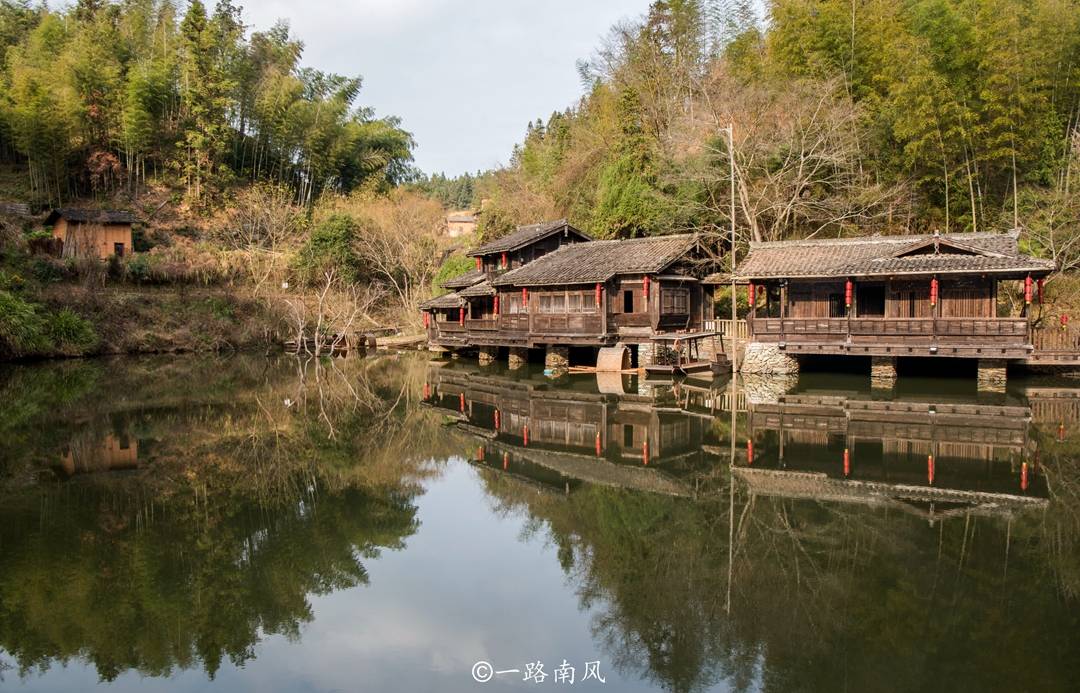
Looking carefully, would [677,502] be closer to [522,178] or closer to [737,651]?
[737,651]

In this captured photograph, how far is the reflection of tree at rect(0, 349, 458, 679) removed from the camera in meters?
6.90

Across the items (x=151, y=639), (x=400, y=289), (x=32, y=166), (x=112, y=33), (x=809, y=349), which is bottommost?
(x=151, y=639)

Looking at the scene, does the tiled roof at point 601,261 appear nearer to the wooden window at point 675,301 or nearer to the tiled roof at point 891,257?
the wooden window at point 675,301

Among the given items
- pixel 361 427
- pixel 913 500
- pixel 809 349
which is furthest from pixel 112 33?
pixel 913 500

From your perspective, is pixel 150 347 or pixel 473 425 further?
pixel 150 347

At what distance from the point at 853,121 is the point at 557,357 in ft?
44.3

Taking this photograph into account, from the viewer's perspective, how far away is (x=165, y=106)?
42.0m

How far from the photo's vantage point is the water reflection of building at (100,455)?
492 inches

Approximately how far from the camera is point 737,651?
6277 mm

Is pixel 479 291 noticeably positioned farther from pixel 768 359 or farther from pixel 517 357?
pixel 768 359

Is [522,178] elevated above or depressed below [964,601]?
above

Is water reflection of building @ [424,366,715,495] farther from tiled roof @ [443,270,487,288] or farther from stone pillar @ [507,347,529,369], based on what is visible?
tiled roof @ [443,270,487,288]

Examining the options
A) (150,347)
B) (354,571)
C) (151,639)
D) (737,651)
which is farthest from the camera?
(150,347)

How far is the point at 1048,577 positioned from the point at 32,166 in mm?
45809
